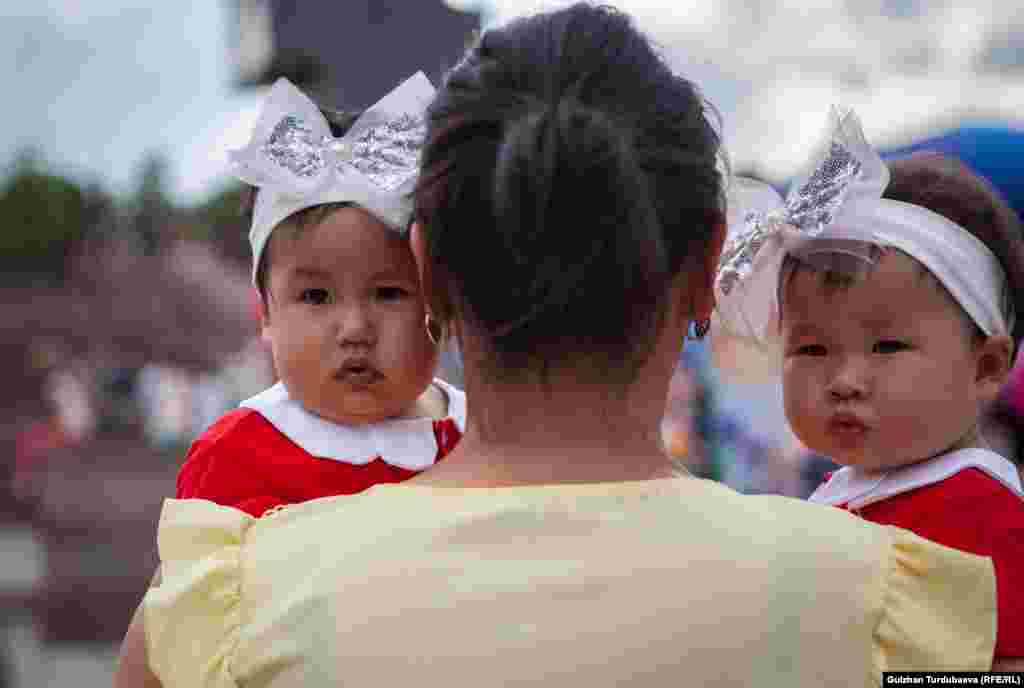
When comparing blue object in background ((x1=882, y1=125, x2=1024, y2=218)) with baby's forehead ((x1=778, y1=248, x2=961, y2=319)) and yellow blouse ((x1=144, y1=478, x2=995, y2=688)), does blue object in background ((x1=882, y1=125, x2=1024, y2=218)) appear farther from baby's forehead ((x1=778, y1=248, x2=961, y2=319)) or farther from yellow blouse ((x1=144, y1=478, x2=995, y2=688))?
yellow blouse ((x1=144, y1=478, x2=995, y2=688))

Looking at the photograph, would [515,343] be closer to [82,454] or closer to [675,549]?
[675,549]

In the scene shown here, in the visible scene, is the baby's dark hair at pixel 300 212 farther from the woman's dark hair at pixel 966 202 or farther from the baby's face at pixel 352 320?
the woman's dark hair at pixel 966 202

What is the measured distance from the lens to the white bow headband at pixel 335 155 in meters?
2.12

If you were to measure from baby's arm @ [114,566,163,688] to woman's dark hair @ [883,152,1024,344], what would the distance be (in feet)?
4.36

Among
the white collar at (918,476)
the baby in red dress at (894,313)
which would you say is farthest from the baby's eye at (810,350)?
the white collar at (918,476)

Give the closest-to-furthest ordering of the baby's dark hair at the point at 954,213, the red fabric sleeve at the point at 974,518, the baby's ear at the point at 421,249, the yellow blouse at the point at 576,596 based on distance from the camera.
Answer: the yellow blouse at the point at 576,596
the baby's ear at the point at 421,249
the red fabric sleeve at the point at 974,518
the baby's dark hair at the point at 954,213

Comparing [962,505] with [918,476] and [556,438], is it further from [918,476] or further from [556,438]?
[556,438]

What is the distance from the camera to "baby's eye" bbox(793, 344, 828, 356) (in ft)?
6.84

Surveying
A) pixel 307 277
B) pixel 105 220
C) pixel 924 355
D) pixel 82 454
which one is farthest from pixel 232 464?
pixel 105 220

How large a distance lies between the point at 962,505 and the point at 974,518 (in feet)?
0.11

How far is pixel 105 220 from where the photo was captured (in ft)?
35.9

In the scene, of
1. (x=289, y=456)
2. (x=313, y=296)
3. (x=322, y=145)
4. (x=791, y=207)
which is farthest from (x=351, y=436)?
(x=791, y=207)

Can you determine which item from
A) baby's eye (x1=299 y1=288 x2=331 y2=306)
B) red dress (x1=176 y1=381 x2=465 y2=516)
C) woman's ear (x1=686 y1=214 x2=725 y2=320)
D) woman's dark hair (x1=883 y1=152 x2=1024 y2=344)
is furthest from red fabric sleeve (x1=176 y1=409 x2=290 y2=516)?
woman's dark hair (x1=883 y1=152 x2=1024 y2=344)

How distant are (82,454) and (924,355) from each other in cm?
892
